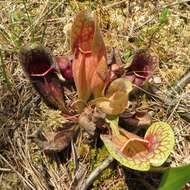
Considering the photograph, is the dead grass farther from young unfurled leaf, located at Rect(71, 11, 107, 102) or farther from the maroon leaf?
young unfurled leaf, located at Rect(71, 11, 107, 102)

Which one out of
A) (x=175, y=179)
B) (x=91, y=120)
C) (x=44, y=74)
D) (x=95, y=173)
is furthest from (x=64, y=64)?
(x=175, y=179)

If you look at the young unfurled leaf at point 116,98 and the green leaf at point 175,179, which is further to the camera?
the young unfurled leaf at point 116,98

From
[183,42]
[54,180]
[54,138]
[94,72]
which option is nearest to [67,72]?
[94,72]

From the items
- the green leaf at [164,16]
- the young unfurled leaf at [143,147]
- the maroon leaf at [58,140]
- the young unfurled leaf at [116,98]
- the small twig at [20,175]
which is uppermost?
the green leaf at [164,16]

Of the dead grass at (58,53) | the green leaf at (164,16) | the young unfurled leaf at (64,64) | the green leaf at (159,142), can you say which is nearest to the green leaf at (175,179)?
the green leaf at (159,142)

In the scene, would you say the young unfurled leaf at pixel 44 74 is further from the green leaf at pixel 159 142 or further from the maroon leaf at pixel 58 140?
the green leaf at pixel 159 142

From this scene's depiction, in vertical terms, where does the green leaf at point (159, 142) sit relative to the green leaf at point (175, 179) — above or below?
above

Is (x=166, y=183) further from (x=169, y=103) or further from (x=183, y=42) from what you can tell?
(x=183, y=42)
